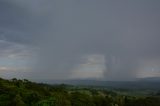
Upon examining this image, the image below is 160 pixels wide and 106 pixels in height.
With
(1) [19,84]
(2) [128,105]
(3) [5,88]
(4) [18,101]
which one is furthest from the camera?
(1) [19,84]

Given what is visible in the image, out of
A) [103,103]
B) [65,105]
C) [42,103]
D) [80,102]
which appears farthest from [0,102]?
[103,103]

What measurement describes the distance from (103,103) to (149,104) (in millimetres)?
17054

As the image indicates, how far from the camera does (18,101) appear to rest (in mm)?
73062

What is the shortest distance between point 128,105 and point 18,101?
43.3 meters

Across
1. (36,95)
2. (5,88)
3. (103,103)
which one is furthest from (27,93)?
(103,103)

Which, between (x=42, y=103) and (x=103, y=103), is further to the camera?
(x=103, y=103)

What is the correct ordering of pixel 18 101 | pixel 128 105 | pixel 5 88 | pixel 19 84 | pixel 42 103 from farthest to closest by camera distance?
pixel 19 84 < pixel 128 105 < pixel 5 88 < pixel 42 103 < pixel 18 101

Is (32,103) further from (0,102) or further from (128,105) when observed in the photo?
(128,105)

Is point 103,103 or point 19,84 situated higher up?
point 19,84

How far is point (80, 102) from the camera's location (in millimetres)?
94812

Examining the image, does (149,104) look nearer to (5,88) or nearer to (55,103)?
(55,103)

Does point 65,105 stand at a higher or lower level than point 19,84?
lower

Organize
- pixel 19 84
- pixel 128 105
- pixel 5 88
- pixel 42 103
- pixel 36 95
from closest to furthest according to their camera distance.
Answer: pixel 42 103, pixel 36 95, pixel 5 88, pixel 128 105, pixel 19 84

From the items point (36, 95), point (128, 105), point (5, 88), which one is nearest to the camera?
point (36, 95)
